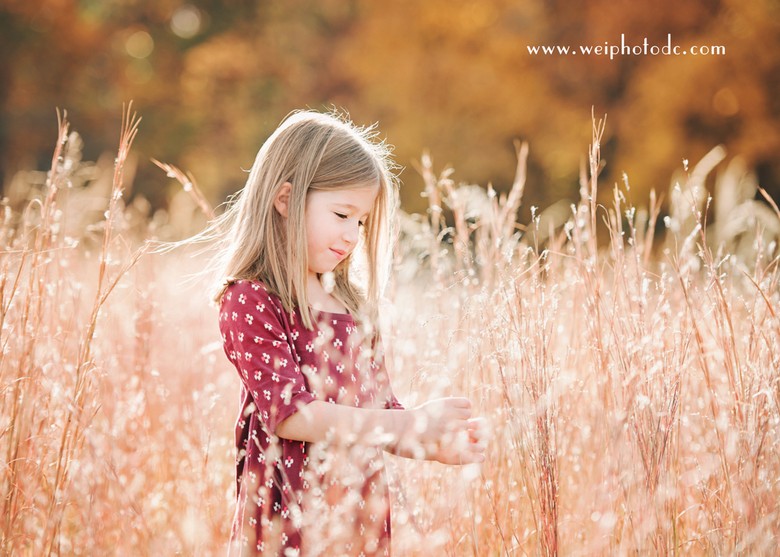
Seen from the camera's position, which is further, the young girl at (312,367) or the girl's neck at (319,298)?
the girl's neck at (319,298)

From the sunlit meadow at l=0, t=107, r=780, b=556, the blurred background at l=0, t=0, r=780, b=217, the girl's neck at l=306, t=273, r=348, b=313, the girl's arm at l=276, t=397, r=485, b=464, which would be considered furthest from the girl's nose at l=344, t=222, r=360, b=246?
the blurred background at l=0, t=0, r=780, b=217

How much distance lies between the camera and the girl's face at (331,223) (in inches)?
67.5

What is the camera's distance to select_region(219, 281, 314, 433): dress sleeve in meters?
1.51

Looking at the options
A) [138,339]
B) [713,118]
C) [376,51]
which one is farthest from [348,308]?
[376,51]

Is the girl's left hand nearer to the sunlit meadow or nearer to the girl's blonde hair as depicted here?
the sunlit meadow

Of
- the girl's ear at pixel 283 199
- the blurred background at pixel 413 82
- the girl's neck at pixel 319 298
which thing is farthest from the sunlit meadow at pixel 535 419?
the blurred background at pixel 413 82

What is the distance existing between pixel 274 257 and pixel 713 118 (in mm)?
9624

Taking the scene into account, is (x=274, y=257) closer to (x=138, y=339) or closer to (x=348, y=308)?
(x=348, y=308)

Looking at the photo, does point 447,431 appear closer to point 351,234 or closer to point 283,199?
point 351,234

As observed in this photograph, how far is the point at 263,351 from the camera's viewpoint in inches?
61.0

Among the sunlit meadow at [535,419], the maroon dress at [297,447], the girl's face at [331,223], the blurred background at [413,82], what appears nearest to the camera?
the maroon dress at [297,447]

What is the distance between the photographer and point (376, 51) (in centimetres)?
1194

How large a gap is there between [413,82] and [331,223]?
10.4 metres

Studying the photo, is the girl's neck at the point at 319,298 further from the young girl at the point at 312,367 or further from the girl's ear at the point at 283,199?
the girl's ear at the point at 283,199
